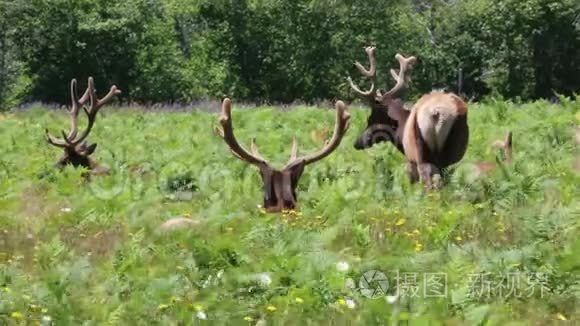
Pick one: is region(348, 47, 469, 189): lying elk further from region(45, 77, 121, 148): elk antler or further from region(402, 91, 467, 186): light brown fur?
region(45, 77, 121, 148): elk antler

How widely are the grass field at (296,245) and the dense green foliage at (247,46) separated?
784 inches

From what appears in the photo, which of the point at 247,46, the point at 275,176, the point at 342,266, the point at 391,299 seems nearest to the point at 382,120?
the point at 275,176

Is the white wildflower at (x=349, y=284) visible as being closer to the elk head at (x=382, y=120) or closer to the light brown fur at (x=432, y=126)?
the light brown fur at (x=432, y=126)

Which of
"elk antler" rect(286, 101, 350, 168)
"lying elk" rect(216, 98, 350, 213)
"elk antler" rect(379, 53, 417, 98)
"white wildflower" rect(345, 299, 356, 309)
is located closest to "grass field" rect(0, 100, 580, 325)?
"white wildflower" rect(345, 299, 356, 309)

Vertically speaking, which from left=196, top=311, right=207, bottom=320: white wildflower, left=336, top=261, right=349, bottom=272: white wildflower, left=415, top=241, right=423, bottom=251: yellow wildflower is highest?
left=336, top=261, right=349, bottom=272: white wildflower

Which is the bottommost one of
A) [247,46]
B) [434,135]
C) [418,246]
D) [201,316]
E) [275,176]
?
[418,246]

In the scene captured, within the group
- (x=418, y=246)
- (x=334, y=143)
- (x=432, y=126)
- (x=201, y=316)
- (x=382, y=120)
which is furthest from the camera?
(x=382, y=120)

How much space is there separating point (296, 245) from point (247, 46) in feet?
93.3

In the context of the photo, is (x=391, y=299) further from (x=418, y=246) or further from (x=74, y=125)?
(x=74, y=125)

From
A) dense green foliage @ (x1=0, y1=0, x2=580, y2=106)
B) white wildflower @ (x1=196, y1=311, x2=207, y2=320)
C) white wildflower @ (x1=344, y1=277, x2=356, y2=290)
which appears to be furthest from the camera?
dense green foliage @ (x1=0, y1=0, x2=580, y2=106)

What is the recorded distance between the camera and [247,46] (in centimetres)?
3447

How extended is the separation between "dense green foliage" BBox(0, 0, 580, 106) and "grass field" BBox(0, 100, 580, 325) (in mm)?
19920

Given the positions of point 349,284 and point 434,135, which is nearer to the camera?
point 349,284

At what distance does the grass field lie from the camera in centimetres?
520
